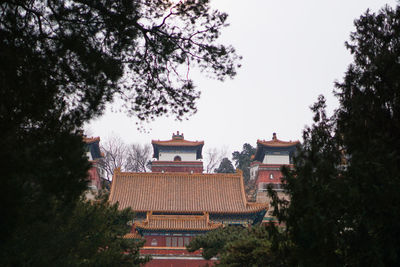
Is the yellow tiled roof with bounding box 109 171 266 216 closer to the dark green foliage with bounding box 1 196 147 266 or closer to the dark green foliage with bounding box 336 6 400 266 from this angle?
the dark green foliage with bounding box 1 196 147 266

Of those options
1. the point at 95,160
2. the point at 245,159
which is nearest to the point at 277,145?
the point at 245,159

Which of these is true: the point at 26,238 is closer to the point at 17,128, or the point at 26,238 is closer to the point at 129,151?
the point at 17,128

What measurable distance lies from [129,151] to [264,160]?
13046 mm

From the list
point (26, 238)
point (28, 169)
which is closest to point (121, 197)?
point (26, 238)

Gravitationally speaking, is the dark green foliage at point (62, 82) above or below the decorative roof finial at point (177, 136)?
below

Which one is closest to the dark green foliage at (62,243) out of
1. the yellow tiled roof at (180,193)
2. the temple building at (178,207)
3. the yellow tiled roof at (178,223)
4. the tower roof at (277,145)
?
the temple building at (178,207)

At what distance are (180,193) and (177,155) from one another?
52.3ft

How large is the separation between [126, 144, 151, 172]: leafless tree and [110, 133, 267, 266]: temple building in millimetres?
16169

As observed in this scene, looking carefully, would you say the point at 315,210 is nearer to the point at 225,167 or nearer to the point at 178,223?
the point at 178,223

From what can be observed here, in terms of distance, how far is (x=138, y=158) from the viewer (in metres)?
43.5

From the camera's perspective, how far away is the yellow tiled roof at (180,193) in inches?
937

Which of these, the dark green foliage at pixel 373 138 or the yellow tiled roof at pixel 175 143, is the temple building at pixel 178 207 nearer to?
the yellow tiled roof at pixel 175 143

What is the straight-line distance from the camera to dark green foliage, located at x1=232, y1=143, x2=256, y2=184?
47656 millimetres

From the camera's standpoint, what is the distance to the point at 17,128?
→ 4.33 meters
